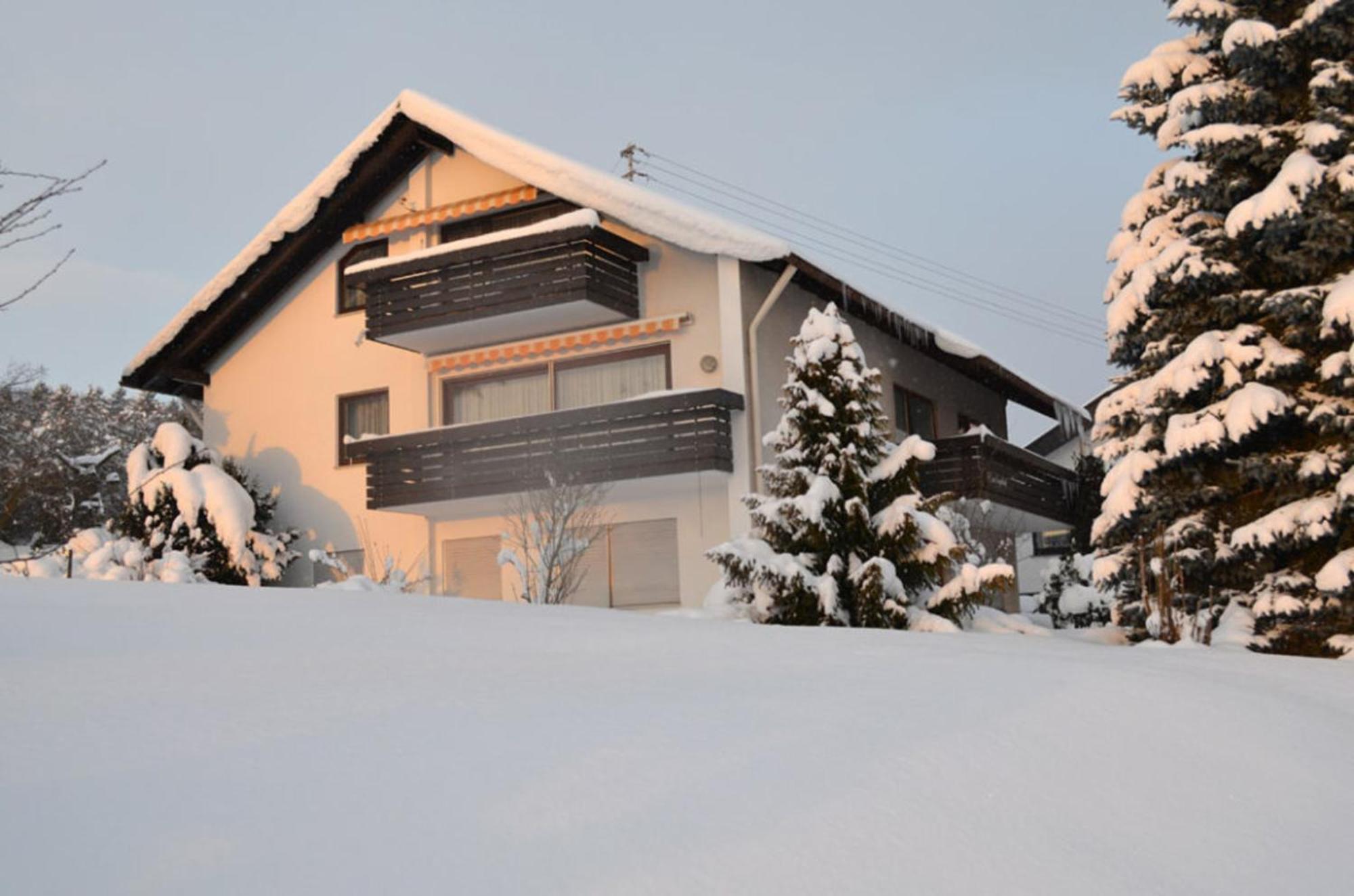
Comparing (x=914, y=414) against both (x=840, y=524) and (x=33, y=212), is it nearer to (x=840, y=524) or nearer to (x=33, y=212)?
(x=840, y=524)

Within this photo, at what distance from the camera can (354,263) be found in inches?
897

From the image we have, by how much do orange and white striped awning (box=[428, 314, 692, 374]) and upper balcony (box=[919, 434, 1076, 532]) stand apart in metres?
4.29

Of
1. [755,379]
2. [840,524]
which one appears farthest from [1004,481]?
[840,524]

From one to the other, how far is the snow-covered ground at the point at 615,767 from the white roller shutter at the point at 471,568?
45.1 ft

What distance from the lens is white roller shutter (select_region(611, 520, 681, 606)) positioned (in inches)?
758

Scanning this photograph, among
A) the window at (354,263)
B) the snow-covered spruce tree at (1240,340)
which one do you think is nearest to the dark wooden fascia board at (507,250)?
the window at (354,263)

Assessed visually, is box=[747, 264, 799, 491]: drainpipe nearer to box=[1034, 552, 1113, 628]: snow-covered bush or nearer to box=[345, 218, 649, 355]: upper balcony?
box=[345, 218, 649, 355]: upper balcony

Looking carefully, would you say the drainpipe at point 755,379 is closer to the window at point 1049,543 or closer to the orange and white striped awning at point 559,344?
the orange and white striped awning at point 559,344

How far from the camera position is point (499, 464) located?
1941cm

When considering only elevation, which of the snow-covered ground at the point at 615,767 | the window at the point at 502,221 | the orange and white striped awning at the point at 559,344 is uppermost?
the window at the point at 502,221

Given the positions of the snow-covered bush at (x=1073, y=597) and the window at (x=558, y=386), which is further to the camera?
the snow-covered bush at (x=1073, y=597)

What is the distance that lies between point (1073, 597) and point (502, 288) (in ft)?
36.6

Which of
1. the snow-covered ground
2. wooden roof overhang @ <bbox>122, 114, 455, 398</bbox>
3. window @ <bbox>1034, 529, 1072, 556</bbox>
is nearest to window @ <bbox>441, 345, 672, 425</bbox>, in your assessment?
wooden roof overhang @ <bbox>122, 114, 455, 398</bbox>

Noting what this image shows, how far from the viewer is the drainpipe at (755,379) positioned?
18641 mm
